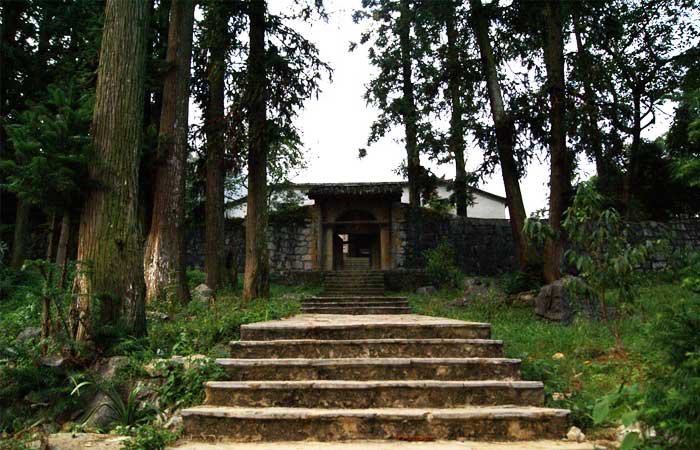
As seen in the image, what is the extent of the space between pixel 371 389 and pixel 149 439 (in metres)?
1.57

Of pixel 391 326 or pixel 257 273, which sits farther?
pixel 257 273

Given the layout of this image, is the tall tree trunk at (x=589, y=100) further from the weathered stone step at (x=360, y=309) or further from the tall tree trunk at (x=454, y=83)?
the weathered stone step at (x=360, y=309)

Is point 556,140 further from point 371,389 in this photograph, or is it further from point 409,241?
point 371,389

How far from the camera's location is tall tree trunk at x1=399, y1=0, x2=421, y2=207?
12492 millimetres

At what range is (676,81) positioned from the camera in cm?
1109

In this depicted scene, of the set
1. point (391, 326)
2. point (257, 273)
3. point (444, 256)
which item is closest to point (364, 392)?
point (391, 326)

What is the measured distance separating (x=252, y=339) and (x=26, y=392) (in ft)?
6.34

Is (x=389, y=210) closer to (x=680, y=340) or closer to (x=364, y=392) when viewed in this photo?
(x=364, y=392)

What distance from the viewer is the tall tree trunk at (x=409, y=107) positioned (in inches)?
492

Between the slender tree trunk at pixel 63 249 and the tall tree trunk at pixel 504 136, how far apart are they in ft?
26.1

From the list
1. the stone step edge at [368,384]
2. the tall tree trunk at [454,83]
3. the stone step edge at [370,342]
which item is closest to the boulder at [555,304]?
the stone step edge at [370,342]

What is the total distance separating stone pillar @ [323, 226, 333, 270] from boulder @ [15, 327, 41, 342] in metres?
10.8

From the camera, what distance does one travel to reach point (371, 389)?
3.67 metres

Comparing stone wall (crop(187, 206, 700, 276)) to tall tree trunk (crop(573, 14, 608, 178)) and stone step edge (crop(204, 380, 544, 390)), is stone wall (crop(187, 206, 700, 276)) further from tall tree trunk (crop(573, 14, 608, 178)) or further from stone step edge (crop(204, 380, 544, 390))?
stone step edge (crop(204, 380, 544, 390))
